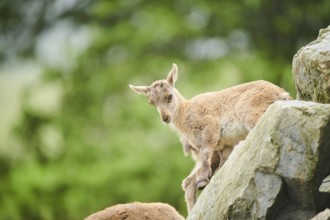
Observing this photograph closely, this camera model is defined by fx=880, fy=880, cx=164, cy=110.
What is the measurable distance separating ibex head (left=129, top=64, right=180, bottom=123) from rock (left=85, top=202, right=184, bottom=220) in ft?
3.46

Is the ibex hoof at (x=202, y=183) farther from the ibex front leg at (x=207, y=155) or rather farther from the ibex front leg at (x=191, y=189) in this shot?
the ibex front leg at (x=191, y=189)

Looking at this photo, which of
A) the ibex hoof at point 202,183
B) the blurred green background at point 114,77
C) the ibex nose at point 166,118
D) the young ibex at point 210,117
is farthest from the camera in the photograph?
the blurred green background at point 114,77

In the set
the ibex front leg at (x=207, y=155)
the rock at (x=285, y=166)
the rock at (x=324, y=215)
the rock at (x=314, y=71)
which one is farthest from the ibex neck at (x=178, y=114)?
the rock at (x=324, y=215)

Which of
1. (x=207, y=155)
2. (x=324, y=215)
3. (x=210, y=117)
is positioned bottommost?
(x=324, y=215)

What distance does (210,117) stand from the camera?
9758 mm

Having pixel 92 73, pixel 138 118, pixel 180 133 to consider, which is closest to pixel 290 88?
pixel 138 118

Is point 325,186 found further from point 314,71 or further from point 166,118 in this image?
point 166,118

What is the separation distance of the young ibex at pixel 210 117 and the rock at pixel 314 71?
0.97 ft

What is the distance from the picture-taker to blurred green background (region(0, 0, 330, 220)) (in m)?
A: 23.2

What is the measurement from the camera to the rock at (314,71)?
8.28 m

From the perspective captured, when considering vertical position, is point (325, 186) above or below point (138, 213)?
below

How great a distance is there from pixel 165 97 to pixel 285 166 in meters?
2.88

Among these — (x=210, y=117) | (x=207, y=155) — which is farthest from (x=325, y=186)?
(x=210, y=117)

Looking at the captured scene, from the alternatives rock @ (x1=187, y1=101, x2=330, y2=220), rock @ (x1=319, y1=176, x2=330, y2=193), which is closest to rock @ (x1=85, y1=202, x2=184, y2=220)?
rock @ (x1=187, y1=101, x2=330, y2=220)
